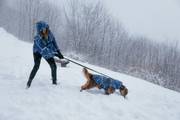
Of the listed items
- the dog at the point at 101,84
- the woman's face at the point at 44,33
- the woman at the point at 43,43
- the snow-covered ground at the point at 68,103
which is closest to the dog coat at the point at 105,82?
the dog at the point at 101,84

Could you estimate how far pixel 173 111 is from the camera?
7.55 metres

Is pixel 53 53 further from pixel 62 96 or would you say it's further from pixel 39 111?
pixel 39 111

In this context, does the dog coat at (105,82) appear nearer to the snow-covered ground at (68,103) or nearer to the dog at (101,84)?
the dog at (101,84)

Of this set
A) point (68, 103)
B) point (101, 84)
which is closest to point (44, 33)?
point (68, 103)

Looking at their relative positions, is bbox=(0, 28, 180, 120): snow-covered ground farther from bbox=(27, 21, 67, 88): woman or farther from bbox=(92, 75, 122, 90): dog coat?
bbox=(27, 21, 67, 88): woman

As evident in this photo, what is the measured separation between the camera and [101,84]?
7469 mm

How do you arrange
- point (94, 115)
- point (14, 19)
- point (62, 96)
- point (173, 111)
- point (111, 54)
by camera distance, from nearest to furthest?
point (94, 115)
point (62, 96)
point (173, 111)
point (111, 54)
point (14, 19)

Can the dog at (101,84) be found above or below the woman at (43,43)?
below

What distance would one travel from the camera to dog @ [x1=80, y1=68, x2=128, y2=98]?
7.32m

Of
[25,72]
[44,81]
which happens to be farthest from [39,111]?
[25,72]

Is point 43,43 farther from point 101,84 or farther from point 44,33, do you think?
point 101,84

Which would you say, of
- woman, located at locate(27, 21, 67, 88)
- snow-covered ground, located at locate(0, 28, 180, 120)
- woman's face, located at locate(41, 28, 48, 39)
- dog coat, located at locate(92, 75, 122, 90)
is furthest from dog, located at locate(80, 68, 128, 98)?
woman's face, located at locate(41, 28, 48, 39)

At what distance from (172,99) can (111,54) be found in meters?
45.7

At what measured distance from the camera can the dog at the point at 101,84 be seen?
24.0 ft
